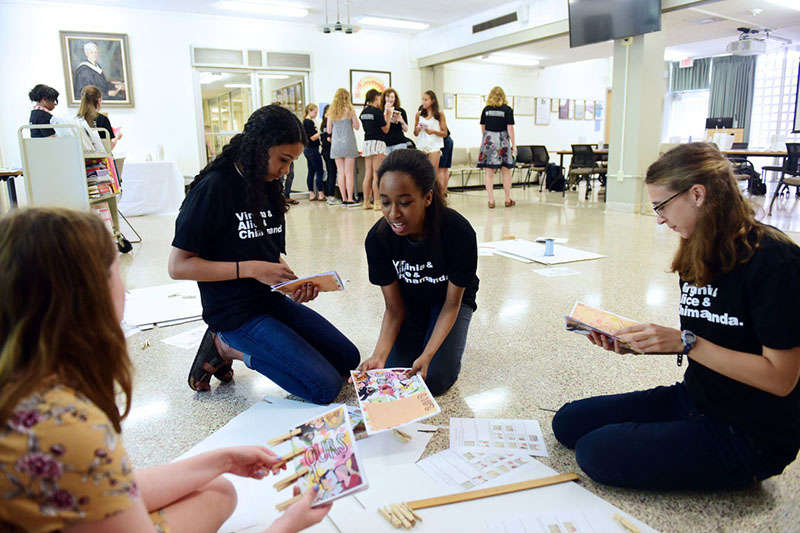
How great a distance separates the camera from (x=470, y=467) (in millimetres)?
1498

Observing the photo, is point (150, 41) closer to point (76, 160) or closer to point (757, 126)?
point (76, 160)

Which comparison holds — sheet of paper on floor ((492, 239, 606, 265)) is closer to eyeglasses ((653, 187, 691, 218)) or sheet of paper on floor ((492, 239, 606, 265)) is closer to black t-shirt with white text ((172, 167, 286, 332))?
black t-shirt with white text ((172, 167, 286, 332))

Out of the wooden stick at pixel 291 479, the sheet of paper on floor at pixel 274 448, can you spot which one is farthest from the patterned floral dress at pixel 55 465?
the sheet of paper on floor at pixel 274 448

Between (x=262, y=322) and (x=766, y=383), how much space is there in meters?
1.43

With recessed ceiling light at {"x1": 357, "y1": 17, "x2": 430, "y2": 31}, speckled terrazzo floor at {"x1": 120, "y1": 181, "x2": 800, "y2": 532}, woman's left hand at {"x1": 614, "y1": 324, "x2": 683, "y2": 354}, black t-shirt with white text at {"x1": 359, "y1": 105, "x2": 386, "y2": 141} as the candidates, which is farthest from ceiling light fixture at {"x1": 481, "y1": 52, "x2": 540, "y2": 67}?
woman's left hand at {"x1": 614, "y1": 324, "x2": 683, "y2": 354}

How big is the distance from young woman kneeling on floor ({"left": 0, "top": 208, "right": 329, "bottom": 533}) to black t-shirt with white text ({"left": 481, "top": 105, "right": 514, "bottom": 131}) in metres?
6.61

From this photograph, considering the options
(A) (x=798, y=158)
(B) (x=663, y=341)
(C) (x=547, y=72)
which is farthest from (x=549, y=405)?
(C) (x=547, y=72)

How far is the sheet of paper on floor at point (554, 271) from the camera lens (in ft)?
12.0

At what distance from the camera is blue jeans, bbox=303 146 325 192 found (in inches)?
334

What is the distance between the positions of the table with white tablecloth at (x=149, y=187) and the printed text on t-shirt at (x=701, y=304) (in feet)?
23.4

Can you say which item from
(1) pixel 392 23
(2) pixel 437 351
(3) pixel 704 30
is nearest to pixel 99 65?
(1) pixel 392 23

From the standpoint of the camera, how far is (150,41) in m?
7.91

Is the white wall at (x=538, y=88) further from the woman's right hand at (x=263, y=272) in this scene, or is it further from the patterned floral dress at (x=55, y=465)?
the patterned floral dress at (x=55, y=465)

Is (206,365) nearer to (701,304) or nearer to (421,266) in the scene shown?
(421,266)
